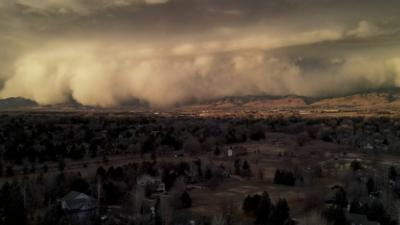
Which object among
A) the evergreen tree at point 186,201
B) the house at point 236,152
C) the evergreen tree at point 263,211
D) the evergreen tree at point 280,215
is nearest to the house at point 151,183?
the evergreen tree at point 186,201

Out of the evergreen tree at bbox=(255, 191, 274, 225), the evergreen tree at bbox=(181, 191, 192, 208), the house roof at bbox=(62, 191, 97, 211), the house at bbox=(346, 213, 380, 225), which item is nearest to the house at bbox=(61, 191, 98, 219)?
the house roof at bbox=(62, 191, 97, 211)

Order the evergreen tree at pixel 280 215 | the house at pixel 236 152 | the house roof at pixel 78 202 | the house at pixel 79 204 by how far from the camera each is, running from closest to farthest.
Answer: the evergreen tree at pixel 280 215 → the house at pixel 79 204 → the house roof at pixel 78 202 → the house at pixel 236 152

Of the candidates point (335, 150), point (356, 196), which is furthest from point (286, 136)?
point (356, 196)

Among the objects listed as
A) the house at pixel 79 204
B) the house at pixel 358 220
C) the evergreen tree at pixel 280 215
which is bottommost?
the house at pixel 358 220

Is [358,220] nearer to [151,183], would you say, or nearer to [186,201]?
[186,201]

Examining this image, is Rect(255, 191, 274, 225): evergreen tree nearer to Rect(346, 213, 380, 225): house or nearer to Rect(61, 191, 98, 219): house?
Rect(346, 213, 380, 225): house

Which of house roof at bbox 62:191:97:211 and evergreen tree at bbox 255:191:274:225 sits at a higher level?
house roof at bbox 62:191:97:211

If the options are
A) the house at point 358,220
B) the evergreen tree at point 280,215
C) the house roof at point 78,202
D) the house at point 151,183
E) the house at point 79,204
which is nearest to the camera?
the house at point 358,220

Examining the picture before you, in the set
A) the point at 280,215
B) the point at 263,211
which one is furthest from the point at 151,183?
the point at 280,215

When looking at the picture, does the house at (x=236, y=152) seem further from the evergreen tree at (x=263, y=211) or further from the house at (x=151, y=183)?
the evergreen tree at (x=263, y=211)
